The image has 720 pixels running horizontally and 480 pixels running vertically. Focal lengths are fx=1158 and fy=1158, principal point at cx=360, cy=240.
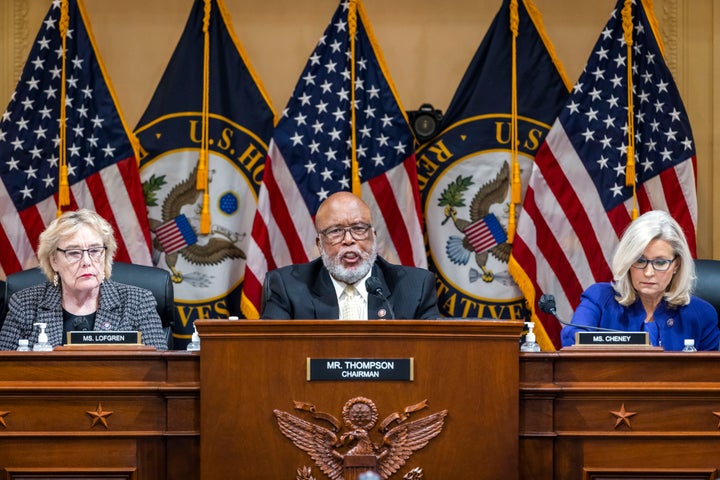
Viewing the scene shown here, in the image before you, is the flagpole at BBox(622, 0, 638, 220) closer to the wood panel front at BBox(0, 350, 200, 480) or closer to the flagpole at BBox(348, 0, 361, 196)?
the flagpole at BBox(348, 0, 361, 196)

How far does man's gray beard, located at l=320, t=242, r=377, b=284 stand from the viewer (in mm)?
4605

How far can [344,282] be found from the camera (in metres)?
4.68

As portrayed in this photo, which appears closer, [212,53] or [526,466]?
[526,466]

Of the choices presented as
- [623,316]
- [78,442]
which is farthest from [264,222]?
[78,442]

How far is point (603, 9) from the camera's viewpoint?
6293 mm

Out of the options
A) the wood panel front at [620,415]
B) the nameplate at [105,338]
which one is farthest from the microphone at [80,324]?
the wood panel front at [620,415]

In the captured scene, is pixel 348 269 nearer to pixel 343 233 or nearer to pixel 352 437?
pixel 343 233

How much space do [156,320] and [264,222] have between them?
4.46 feet

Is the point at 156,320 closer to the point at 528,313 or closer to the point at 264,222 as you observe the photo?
the point at 264,222

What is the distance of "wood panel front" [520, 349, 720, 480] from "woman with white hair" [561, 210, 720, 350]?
0.94 m

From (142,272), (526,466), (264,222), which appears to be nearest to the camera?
(526,466)

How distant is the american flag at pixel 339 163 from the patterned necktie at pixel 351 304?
3.86ft

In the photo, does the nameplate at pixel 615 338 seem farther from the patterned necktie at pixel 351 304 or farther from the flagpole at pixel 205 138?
the flagpole at pixel 205 138

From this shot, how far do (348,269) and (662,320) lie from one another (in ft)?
4.04
